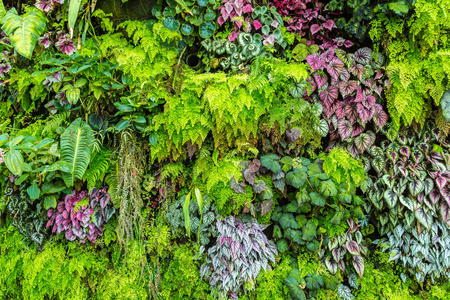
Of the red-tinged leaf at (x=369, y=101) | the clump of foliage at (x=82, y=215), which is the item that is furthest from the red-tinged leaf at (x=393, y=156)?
the clump of foliage at (x=82, y=215)

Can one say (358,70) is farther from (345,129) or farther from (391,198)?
(391,198)

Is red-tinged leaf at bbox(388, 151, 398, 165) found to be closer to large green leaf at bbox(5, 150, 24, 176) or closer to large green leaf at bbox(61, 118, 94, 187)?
large green leaf at bbox(61, 118, 94, 187)

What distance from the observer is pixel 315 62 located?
2.72 meters

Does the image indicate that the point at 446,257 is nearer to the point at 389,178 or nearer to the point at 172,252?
the point at 389,178

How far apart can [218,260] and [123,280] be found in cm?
95

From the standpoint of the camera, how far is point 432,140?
108 inches

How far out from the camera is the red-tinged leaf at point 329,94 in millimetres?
2717

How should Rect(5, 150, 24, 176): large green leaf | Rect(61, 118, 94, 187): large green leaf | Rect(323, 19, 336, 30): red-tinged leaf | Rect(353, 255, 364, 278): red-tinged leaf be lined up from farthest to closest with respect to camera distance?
Rect(323, 19, 336, 30): red-tinged leaf → Rect(353, 255, 364, 278): red-tinged leaf → Rect(61, 118, 94, 187): large green leaf → Rect(5, 150, 24, 176): large green leaf

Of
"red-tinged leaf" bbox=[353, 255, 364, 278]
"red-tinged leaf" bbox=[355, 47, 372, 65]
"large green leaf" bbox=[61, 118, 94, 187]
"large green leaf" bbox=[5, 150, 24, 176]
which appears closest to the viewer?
"large green leaf" bbox=[5, 150, 24, 176]

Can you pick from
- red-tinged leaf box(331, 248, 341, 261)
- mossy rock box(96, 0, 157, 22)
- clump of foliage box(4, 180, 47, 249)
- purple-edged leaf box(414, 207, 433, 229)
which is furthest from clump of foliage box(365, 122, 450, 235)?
clump of foliage box(4, 180, 47, 249)

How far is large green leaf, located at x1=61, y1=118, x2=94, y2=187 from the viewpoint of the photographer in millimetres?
2459

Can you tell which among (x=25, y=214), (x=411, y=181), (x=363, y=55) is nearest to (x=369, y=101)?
(x=363, y=55)

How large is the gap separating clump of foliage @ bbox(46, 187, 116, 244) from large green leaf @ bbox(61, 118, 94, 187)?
29cm

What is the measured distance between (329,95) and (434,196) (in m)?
1.36
